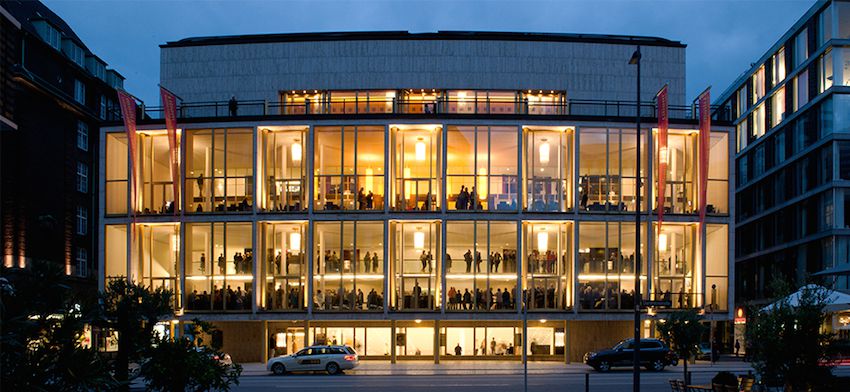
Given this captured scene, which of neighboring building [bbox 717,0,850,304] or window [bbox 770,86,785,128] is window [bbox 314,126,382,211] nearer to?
neighboring building [bbox 717,0,850,304]

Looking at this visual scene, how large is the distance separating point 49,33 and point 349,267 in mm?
29570

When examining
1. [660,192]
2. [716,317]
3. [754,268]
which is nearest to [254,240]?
[660,192]

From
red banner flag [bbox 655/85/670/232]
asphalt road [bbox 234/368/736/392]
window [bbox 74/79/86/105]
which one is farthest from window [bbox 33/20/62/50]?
red banner flag [bbox 655/85/670/232]

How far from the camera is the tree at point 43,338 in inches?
432

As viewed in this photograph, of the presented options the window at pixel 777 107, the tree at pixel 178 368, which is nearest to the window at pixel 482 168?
the tree at pixel 178 368

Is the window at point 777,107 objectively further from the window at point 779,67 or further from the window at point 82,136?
the window at point 82,136

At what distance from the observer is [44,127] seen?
60.4 meters

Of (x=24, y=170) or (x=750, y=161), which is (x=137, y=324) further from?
(x=750, y=161)

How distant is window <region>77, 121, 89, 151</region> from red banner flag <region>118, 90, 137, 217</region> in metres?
15.8

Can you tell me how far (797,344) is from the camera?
2267 centimetres

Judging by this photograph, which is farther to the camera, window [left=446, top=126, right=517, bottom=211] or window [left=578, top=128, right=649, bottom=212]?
window [left=578, top=128, right=649, bottom=212]

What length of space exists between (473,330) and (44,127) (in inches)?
1221

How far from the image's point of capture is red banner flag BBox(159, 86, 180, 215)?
166 feet

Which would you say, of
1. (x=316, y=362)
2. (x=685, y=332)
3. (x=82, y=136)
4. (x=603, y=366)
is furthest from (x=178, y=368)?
(x=82, y=136)
